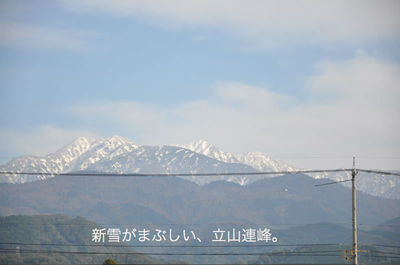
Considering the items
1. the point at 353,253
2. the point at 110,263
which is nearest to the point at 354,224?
the point at 353,253

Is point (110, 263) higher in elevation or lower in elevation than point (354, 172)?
lower

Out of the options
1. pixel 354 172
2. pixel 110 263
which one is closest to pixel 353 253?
pixel 354 172

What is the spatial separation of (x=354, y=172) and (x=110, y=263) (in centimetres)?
3687

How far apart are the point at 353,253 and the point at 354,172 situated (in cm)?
796

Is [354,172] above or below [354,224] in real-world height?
above

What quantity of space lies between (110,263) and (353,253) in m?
34.6

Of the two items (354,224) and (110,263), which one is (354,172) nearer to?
(354,224)

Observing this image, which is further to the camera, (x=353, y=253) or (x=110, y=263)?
(x=110, y=263)

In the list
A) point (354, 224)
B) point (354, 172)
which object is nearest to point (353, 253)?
point (354, 224)

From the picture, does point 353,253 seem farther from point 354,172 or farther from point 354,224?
point 354,172

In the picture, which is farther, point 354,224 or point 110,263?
point 110,263

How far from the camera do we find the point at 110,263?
250 feet

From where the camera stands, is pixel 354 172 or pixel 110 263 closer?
pixel 354 172

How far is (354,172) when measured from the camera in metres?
55.2
